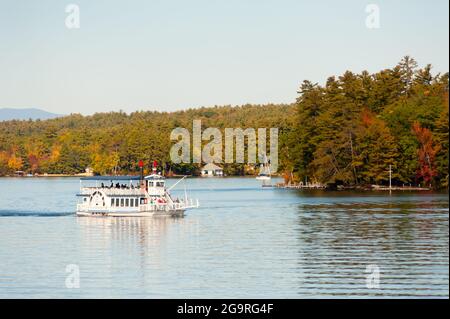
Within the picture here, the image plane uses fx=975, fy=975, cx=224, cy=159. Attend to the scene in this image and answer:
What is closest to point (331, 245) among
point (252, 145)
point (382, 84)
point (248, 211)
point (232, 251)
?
point (232, 251)

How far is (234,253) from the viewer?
158 ft

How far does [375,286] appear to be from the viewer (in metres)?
37.0

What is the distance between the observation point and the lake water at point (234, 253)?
123ft

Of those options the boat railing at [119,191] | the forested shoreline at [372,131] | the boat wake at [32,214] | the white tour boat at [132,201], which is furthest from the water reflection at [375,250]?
the forested shoreline at [372,131]

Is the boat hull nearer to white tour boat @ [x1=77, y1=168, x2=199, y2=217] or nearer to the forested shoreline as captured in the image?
white tour boat @ [x1=77, y1=168, x2=199, y2=217]

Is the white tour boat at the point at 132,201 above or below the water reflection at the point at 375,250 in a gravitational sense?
above

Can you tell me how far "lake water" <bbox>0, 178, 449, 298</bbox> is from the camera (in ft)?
123

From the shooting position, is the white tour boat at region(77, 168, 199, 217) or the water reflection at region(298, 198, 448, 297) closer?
the water reflection at region(298, 198, 448, 297)

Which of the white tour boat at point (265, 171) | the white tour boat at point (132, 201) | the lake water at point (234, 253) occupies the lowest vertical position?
the lake water at point (234, 253)

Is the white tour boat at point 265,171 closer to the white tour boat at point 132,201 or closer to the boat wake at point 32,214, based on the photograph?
the boat wake at point 32,214

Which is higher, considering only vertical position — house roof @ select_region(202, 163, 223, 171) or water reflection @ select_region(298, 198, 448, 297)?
house roof @ select_region(202, 163, 223, 171)

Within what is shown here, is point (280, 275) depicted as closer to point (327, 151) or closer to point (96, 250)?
point (96, 250)

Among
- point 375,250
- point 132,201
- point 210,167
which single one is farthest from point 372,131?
point 210,167

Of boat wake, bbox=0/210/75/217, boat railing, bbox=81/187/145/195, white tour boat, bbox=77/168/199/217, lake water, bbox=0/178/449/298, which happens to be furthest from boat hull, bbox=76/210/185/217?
boat wake, bbox=0/210/75/217
